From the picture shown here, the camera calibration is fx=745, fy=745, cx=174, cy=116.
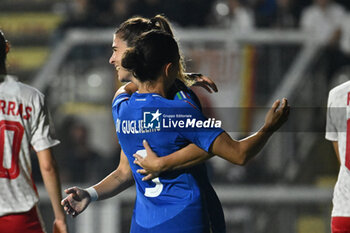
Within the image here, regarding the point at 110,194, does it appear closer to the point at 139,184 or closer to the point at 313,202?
the point at 139,184

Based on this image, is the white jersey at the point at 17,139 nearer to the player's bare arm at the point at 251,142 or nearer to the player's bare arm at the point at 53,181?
the player's bare arm at the point at 53,181

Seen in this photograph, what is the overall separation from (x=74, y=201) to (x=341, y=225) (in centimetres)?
139

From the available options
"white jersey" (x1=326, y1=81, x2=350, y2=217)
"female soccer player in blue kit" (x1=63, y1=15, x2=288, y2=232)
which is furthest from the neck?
"white jersey" (x1=326, y1=81, x2=350, y2=217)

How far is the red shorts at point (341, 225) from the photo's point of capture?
3863 mm

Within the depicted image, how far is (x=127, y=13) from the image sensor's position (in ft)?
30.3

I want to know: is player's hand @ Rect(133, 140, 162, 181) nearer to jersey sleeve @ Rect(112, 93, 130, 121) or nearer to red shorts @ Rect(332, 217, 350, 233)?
jersey sleeve @ Rect(112, 93, 130, 121)

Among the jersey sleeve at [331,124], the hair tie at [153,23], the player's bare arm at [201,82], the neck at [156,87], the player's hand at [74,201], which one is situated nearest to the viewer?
the neck at [156,87]

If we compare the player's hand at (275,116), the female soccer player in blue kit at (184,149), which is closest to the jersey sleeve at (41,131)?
the female soccer player in blue kit at (184,149)

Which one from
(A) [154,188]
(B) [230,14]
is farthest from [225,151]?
(B) [230,14]

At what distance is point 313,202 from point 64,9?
5605 millimetres

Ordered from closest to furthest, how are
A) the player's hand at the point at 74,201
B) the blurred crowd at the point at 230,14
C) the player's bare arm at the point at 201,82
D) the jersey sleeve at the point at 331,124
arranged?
the player's hand at the point at 74,201 → the player's bare arm at the point at 201,82 → the jersey sleeve at the point at 331,124 → the blurred crowd at the point at 230,14

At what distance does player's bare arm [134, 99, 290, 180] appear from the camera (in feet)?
10.6

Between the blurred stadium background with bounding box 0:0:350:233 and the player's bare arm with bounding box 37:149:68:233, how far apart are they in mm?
3502

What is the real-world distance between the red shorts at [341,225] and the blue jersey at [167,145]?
0.82m
